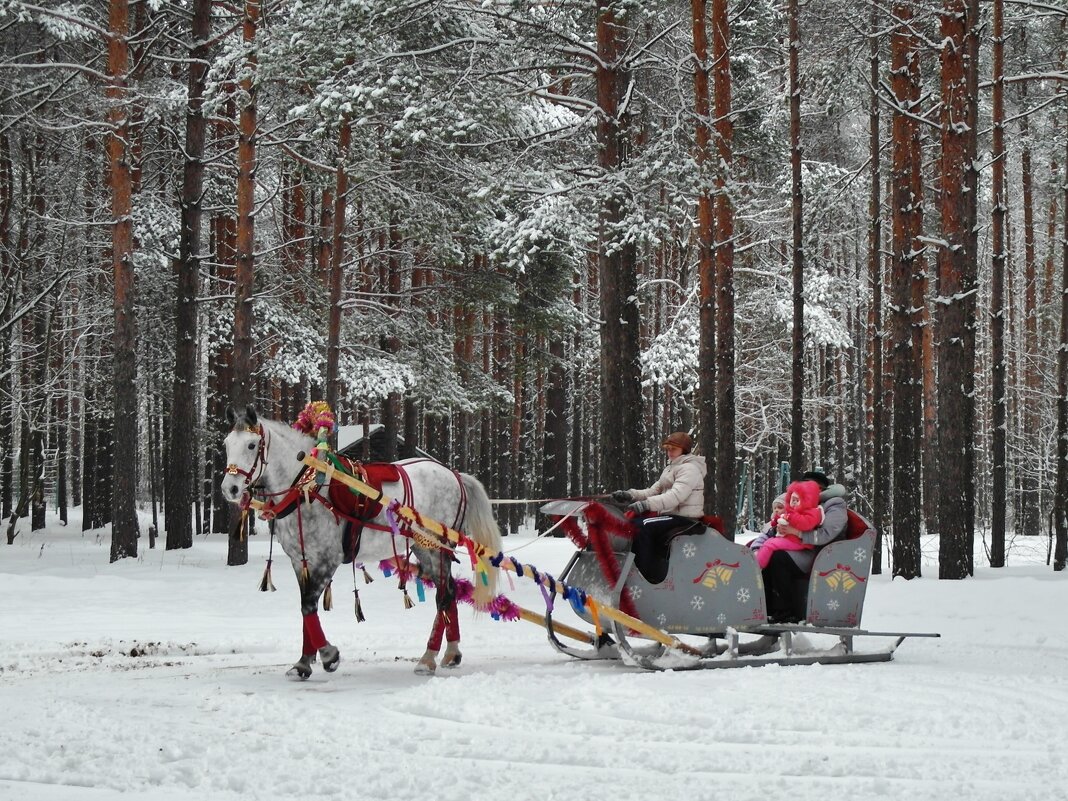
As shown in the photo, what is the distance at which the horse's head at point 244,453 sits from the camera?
862cm

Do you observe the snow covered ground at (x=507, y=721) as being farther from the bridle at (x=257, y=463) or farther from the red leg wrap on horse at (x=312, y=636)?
the bridle at (x=257, y=463)

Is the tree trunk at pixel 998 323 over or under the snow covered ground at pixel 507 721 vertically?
over

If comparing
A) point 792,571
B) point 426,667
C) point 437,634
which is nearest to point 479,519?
point 437,634

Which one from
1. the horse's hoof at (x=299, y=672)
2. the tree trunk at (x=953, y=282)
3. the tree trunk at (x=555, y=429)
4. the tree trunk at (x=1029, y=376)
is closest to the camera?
the horse's hoof at (x=299, y=672)

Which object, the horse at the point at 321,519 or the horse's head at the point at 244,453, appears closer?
the horse's head at the point at 244,453

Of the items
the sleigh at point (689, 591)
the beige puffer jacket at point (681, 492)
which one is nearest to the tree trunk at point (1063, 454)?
the sleigh at point (689, 591)

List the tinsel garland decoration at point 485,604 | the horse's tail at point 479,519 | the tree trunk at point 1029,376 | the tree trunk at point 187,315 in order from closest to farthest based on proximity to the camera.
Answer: the tinsel garland decoration at point 485,604 → the horse's tail at point 479,519 → the tree trunk at point 187,315 → the tree trunk at point 1029,376

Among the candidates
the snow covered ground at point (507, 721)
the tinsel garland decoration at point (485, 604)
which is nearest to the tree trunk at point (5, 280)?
the snow covered ground at point (507, 721)

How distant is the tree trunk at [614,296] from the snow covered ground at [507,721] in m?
4.23

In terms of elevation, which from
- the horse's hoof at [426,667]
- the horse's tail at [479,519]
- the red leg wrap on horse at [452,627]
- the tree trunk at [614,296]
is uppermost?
the tree trunk at [614,296]

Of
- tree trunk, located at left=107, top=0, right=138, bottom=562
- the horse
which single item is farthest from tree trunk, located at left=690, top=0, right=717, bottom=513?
tree trunk, located at left=107, top=0, right=138, bottom=562

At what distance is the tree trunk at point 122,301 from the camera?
59.6ft

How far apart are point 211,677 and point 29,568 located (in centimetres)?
1113

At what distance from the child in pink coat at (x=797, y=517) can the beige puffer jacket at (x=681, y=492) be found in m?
0.79
